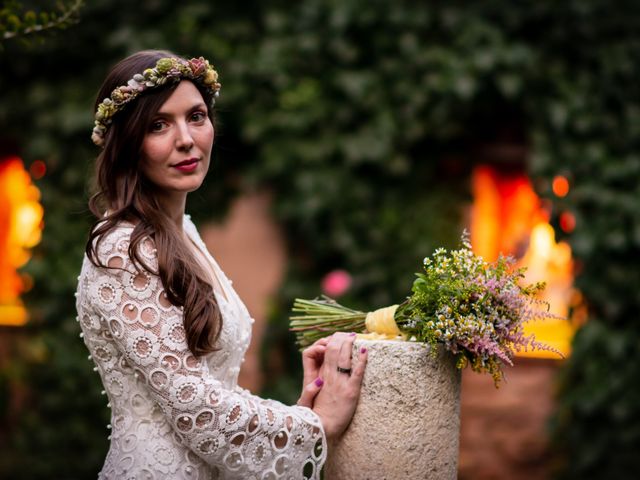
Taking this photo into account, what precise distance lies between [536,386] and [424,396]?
3.74m

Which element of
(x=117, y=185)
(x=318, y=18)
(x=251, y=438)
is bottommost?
(x=251, y=438)

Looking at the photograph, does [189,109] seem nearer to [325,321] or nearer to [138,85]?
[138,85]

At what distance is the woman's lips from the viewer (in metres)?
2.32

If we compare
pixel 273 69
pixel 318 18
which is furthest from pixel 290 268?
pixel 318 18

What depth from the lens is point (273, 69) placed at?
5.70 m

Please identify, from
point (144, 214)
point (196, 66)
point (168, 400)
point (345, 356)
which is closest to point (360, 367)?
point (345, 356)

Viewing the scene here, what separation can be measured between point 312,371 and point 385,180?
3.39 meters

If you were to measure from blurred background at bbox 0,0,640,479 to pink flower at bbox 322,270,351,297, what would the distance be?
0.04m

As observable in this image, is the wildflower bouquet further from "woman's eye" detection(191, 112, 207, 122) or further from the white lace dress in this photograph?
"woman's eye" detection(191, 112, 207, 122)

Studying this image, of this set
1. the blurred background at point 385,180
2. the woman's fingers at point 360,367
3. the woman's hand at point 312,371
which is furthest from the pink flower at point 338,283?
the woman's fingers at point 360,367

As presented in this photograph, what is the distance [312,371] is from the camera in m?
2.52

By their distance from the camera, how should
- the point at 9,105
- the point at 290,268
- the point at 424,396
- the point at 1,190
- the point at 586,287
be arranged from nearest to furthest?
the point at 424,396
the point at 586,287
the point at 290,268
the point at 9,105
the point at 1,190

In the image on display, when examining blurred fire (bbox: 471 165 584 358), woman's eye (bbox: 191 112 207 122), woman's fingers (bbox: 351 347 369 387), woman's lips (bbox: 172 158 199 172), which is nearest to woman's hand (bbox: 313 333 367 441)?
woman's fingers (bbox: 351 347 369 387)

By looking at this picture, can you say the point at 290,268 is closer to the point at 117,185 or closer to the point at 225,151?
the point at 225,151
